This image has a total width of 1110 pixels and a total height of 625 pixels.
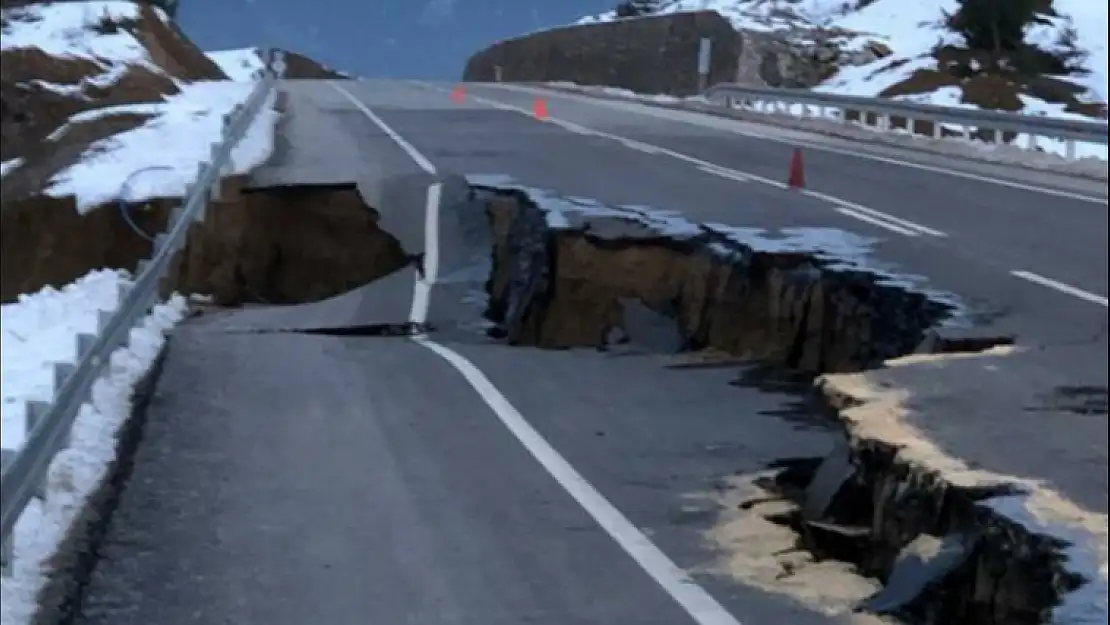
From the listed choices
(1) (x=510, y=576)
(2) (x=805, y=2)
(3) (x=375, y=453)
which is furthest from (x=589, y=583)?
(2) (x=805, y=2)

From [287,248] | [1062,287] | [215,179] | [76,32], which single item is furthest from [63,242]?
[76,32]

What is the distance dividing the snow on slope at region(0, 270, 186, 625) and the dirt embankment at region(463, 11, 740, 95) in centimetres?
3244

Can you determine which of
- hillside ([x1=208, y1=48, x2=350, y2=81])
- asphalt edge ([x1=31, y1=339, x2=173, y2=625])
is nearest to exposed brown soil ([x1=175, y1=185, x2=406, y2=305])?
asphalt edge ([x1=31, y1=339, x2=173, y2=625])

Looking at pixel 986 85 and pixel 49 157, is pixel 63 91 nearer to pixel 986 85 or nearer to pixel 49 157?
pixel 49 157

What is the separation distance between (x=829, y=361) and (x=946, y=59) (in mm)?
38109

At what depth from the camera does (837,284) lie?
11.2 m

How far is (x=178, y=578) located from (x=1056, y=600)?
9.96 feet

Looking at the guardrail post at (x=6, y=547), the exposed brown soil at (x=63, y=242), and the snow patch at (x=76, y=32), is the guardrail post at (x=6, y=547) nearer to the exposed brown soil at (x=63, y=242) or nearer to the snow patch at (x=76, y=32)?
the exposed brown soil at (x=63, y=242)

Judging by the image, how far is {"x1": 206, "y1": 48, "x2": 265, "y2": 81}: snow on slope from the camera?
5925cm

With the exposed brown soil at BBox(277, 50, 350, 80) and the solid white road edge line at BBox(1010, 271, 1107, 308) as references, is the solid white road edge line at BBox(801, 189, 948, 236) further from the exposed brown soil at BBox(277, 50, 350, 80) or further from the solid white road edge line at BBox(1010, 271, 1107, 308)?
the exposed brown soil at BBox(277, 50, 350, 80)

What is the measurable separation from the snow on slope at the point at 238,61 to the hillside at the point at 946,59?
18571 millimetres

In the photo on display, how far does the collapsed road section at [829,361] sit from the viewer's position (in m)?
5.29

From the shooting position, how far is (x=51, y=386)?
38.2 ft

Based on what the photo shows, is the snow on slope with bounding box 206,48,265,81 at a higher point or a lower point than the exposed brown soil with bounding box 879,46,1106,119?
lower
